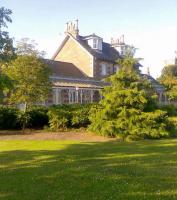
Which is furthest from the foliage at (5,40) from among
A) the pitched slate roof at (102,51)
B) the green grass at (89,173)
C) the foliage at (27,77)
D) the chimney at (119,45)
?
the chimney at (119,45)

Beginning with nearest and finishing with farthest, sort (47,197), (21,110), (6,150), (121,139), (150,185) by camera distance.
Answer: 1. (47,197)
2. (150,185)
3. (6,150)
4. (121,139)
5. (21,110)

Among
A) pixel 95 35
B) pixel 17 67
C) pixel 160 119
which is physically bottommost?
pixel 160 119

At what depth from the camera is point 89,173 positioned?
9586mm

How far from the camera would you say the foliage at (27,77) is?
21.9m

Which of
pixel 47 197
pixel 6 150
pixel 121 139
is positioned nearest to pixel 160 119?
pixel 121 139

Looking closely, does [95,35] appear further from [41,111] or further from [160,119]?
[160,119]

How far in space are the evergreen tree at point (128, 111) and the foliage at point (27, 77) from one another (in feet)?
12.4

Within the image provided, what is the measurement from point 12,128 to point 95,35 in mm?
29228

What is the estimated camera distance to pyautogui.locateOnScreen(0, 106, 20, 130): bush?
22203mm

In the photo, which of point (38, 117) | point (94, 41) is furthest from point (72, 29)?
point (38, 117)

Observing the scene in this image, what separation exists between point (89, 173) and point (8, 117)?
1367 cm

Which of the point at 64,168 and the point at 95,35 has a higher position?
the point at 95,35

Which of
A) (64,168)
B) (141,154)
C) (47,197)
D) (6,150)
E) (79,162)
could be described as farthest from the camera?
(6,150)

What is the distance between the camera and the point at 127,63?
→ 69.4ft
